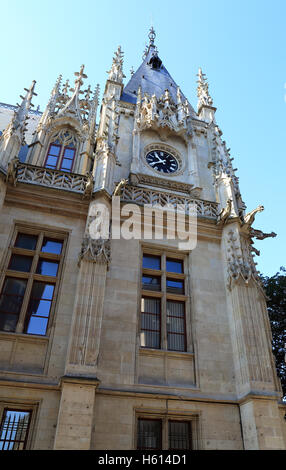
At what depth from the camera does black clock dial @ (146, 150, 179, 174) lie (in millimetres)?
14945

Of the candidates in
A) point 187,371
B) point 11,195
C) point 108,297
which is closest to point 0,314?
point 108,297

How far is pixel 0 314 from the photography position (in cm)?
921

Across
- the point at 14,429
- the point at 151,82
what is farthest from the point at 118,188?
the point at 151,82

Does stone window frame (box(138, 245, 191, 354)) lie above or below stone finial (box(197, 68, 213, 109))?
below

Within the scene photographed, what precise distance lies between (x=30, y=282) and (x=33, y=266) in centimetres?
52

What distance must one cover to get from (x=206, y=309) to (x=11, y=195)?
263 inches

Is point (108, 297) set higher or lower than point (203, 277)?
lower

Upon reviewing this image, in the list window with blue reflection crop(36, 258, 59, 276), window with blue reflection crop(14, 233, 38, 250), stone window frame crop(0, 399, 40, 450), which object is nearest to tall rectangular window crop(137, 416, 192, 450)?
stone window frame crop(0, 399, 40, 450)

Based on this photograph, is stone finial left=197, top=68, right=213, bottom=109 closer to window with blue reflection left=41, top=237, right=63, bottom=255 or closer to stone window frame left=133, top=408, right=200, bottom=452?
window with blue reflection left=41, top=237, right=63, bottom=255

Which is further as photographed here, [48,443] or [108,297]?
[108,297]

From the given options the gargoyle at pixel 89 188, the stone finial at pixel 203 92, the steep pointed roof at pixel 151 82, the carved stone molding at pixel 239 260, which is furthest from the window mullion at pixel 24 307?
the stone finial at pixel 203 92

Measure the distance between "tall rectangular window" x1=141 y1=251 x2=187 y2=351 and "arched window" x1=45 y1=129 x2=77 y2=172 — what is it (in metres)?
4.86

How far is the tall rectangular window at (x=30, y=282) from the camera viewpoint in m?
9.21
